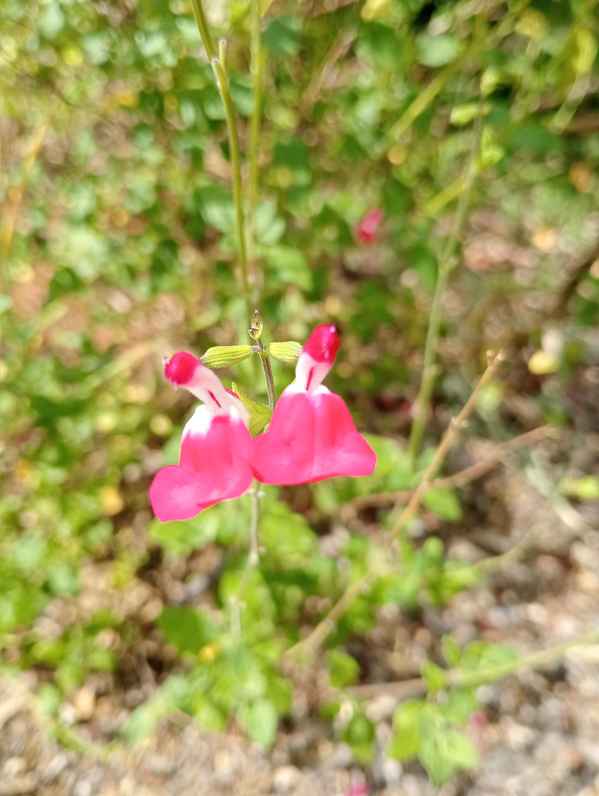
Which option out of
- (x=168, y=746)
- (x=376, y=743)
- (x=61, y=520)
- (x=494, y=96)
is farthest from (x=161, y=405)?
(x=494, y=96)

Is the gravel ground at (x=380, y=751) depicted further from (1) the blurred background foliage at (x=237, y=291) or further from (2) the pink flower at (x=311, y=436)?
(2) the pink flower at (x=311, y=436)

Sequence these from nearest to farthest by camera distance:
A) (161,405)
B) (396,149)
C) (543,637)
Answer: (396,149)
(543,637)
(161,405)

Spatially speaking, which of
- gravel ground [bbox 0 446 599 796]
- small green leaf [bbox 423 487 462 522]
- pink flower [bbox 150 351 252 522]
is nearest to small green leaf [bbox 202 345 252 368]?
pink flower [bbox 150 351 252 522]

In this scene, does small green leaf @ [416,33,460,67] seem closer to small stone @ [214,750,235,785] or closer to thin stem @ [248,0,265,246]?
thin stem @ [248,0,265,246]

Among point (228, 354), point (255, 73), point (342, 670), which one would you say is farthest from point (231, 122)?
point (342, 670)

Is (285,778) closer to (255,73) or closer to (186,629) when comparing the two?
(186,629)

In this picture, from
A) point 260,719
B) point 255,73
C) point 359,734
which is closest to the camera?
point 255,73

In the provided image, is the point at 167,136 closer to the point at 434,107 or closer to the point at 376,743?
the point at 434,107

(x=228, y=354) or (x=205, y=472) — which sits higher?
(x=228, y=354)
